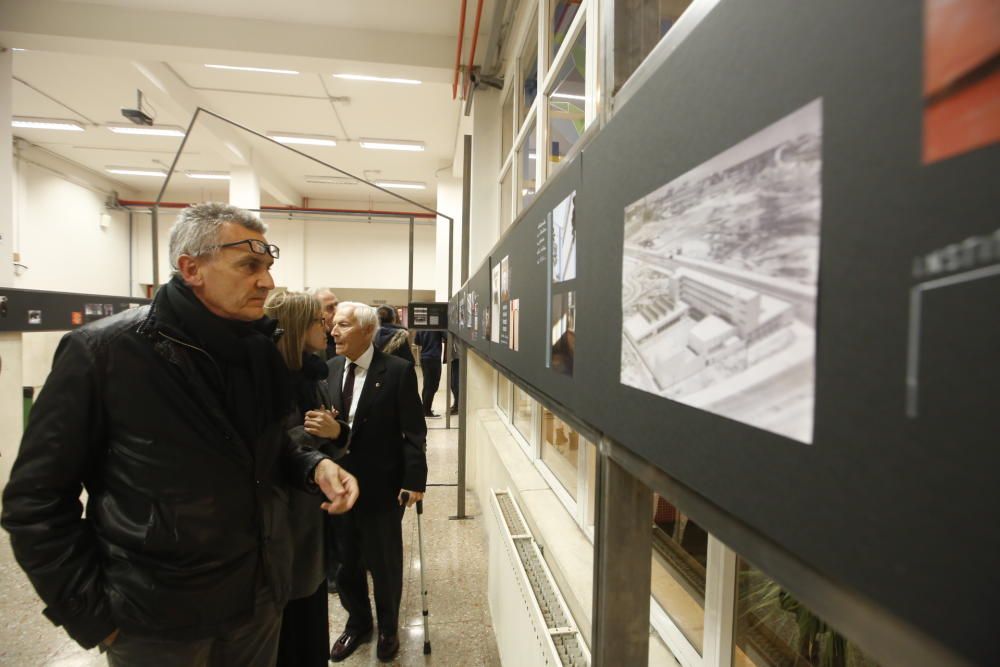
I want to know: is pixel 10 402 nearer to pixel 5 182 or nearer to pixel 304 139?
pixel 5 182

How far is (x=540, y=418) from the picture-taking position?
7.51 feet

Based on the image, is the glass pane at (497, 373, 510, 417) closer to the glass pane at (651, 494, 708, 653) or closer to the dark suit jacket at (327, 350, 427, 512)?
the dark suit jacket at (327, 350, 427, 512)

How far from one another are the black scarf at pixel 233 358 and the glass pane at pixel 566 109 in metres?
1.22

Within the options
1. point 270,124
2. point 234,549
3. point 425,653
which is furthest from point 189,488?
point 270,124

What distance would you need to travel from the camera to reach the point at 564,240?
31.2 inches

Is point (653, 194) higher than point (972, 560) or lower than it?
higher

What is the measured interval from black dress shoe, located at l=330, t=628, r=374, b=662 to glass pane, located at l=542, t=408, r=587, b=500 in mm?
1149

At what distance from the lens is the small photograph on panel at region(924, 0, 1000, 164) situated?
17cm

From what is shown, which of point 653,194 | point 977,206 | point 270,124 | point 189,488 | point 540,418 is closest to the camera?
point 977,206

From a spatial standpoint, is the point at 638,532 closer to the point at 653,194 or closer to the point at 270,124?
the point at 653,194

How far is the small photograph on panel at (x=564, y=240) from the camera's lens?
0.75 m

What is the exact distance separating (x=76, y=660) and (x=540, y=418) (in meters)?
2.40

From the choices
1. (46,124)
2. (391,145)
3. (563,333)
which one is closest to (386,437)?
Answer: (563,333)

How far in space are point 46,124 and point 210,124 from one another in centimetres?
235
